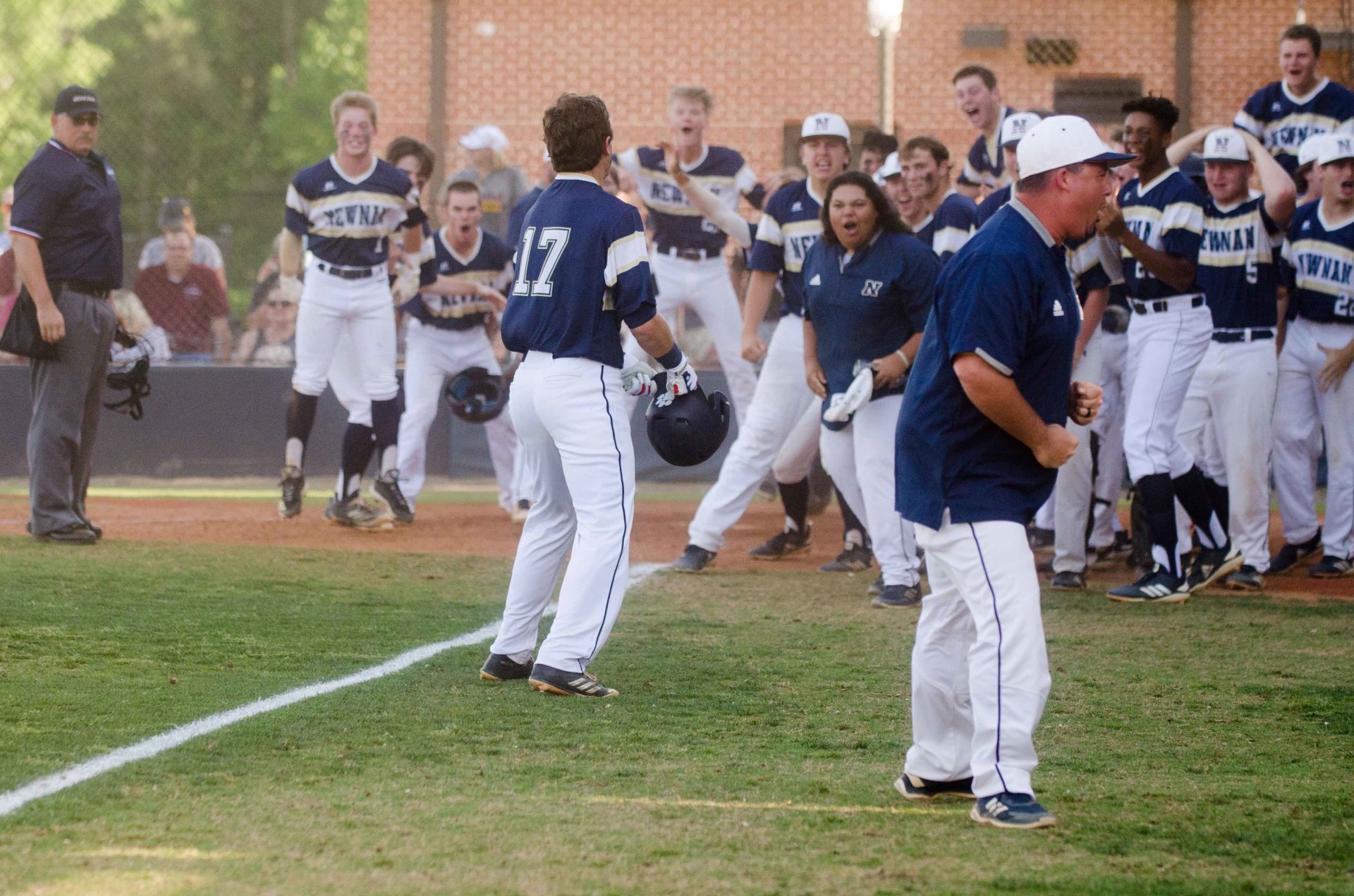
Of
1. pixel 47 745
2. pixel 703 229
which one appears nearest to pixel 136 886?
pixel 47 745

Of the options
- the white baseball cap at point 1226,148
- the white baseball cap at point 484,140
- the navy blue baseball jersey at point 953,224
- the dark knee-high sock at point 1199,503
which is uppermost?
the white baseball cap at point 484,140

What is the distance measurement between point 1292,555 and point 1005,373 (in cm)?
613

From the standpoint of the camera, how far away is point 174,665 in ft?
19.0

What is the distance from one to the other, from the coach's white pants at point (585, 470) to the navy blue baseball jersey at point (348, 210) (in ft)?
15.1

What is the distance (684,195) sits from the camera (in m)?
10.6

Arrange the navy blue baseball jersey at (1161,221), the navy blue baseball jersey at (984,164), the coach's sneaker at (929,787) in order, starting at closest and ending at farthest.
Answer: the coach's sneaker at (929,787) < the navy blue baseball jersey at (1161,221) < the navy blue baseball jersey at (984,164)

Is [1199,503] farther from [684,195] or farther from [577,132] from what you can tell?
[577,132]

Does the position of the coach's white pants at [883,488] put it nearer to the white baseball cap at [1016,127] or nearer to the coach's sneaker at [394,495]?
the white baseball cap at [1016,127]

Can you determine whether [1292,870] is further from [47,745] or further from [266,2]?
[266,2]

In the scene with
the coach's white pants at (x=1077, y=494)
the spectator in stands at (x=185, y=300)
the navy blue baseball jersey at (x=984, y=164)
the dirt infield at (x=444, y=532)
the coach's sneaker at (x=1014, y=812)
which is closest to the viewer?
the coach's sneaker at (x=1014, y=812)

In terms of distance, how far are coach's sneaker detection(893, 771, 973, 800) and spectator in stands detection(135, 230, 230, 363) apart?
1197 cm

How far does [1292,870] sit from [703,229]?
7.72m

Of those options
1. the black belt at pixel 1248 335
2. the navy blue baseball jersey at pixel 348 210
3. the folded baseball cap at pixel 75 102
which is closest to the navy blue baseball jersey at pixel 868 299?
the black belt at pixel 1248 335

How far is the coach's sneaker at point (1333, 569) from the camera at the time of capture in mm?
8977
